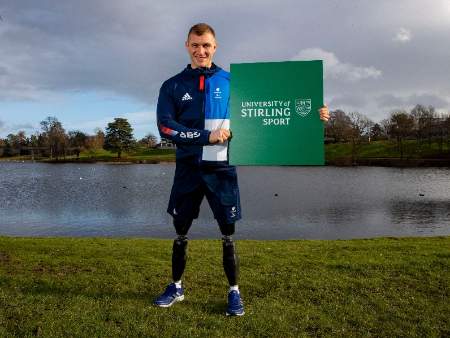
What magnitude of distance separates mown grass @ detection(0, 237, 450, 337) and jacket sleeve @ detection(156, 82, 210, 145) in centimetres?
231

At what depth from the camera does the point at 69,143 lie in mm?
171625

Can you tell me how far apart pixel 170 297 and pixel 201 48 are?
11.5 feet

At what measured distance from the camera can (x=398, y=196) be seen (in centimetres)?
3947

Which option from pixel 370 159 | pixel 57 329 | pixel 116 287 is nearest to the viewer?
pixel 57 329

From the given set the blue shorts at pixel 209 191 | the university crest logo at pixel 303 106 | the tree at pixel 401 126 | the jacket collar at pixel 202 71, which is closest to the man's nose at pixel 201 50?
the jacket collar at pixel 202 71

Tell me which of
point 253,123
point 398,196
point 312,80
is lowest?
point 398,196

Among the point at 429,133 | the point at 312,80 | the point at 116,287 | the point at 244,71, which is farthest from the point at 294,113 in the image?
the point at 429,133

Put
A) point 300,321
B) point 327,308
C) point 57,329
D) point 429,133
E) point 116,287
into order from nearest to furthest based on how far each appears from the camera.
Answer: point 57,329 → point 300,321 → point 327,308 → point 116,287 → point 429,133

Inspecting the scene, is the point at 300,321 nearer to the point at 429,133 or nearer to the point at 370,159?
the point at 370,159

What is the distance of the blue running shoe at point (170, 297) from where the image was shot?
19.0ft

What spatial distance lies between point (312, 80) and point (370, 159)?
11571 centimetres

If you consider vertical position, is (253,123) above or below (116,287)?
above

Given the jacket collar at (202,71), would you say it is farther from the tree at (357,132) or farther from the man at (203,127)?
the tree at (357,132)

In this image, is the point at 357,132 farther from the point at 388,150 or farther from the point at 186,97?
the point at 186,97
